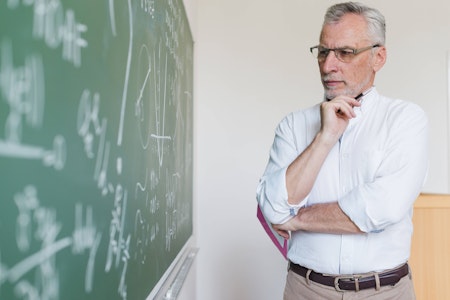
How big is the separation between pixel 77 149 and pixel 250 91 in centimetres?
261

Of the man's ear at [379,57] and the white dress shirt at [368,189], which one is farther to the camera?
the man's ear at [379,57]

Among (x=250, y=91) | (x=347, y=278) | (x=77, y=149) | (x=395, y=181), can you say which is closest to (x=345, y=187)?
(x=395, y=181)

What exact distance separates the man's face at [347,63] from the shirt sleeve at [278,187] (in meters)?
0.23

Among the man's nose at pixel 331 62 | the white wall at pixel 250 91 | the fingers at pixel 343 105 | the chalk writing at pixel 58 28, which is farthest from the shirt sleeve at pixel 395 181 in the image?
the white wall at pixel 250 91

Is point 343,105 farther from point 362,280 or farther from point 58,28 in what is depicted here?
point 58,28

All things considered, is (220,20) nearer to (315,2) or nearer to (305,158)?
(315,2)

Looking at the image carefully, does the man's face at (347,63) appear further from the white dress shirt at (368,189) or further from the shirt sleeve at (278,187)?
the shirt sleeve at (278,187)

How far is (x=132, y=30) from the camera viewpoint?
942mm

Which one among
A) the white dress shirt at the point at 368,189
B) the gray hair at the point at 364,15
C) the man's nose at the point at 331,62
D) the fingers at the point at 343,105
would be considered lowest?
the white dress shirt at the point at 368,189

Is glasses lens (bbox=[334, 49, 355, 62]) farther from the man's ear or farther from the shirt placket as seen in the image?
the shirt placket

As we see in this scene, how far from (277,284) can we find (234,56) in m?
1.72

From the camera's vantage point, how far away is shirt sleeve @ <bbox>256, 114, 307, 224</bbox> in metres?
1.28

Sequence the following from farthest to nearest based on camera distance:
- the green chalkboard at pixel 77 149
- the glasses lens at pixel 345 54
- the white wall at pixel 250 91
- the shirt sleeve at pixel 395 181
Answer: the white wall at pixel 250 91
the glasses lens at pixel 345 54
the shirt sleeve at pixel 395 181
the green chalkboard at pixel 77 149

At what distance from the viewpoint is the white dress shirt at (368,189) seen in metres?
1.22
